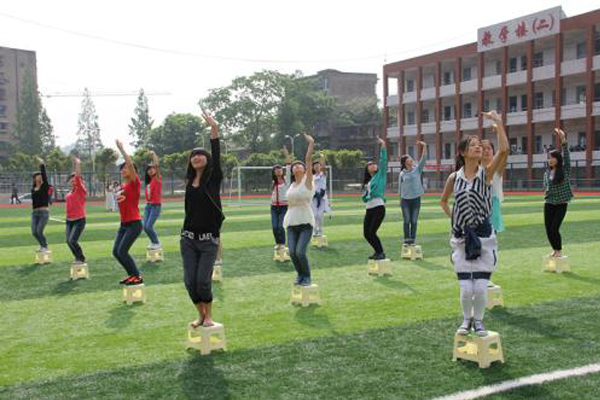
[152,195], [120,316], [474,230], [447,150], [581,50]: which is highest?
[581,50]

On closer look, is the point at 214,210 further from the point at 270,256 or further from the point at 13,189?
the point at 13,189

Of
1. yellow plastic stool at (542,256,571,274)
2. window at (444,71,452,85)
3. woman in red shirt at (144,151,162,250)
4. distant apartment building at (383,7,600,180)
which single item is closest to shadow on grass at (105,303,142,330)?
woman in red shirt at (144,151,162,250)

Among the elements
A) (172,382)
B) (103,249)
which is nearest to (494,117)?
(172,382)

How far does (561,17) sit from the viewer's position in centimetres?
5328

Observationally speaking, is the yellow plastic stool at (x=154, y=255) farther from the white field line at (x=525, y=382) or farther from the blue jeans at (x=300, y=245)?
the white field line at (x=525, y=382)

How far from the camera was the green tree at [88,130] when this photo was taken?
117m

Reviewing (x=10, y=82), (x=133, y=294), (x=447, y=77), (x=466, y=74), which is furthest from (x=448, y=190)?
(x=10, y=82)

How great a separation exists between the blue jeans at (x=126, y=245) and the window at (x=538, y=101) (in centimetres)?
5469

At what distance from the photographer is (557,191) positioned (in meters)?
10.5

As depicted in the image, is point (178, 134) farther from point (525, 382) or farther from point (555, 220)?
point (525, 382)

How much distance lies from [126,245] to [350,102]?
304 feet

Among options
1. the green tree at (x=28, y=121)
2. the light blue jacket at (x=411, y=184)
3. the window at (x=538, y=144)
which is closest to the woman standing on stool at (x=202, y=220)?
the light blue jacket at (x=411, y=184)

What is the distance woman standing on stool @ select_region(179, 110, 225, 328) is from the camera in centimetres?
637

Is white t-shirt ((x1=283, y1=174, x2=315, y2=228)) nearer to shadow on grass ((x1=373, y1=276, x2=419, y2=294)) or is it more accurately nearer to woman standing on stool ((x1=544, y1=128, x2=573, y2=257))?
shadow on grass ((x1=373, y1=276, x2=419, y2=294))
